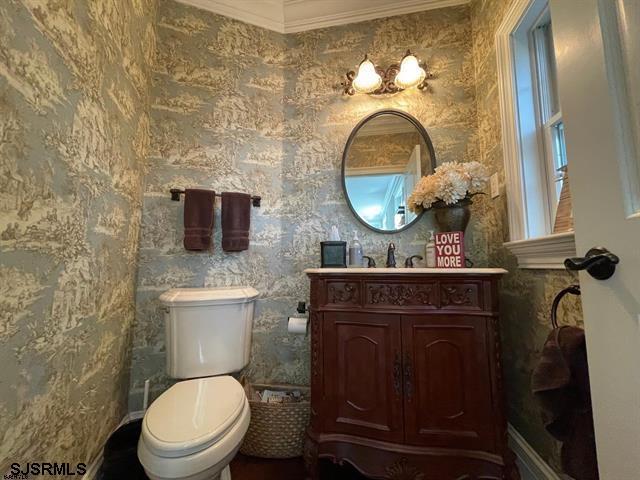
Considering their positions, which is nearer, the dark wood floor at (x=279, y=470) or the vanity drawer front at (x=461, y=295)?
the vanity drawer front at (x=461, y=295)

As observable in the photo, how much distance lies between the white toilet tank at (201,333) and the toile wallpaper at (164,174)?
0.27 metres

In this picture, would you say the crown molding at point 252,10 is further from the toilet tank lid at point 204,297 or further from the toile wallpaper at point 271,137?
the toilet tank lid at point 204,297

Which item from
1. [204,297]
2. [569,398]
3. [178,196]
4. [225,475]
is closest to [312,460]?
[225,475]

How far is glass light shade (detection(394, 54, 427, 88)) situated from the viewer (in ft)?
5.53

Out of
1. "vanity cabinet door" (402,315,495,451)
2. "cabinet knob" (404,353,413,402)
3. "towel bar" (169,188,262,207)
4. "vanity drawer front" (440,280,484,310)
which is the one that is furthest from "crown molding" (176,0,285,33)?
"cabinet knob" (404,353,413,402)

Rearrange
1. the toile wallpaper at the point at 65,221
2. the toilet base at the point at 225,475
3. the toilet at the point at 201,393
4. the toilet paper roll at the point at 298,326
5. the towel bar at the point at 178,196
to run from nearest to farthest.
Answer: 1. the toile wallpaper at the point at 65,221
2. the toilet at the point at 201,393
3. the toilet base at the point at 225,475
4. the toilet paper roll at the point at 298,326
5. the towel bar at the point at 178,196

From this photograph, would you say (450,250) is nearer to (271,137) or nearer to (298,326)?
(298,326)

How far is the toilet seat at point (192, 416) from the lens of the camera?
91 centimetres

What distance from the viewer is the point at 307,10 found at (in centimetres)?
185

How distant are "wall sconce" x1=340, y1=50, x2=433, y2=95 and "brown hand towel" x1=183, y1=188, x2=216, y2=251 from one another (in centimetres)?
113

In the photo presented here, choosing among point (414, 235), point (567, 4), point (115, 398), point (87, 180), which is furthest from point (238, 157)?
point (567, 4)

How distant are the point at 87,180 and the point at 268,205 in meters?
0.90

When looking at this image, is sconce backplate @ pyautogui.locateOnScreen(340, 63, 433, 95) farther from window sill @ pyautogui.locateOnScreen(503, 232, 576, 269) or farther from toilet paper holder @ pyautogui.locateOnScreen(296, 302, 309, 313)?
toilet paper holder @ pyautogui.locateOnScreen(296, 302, 309, 313)

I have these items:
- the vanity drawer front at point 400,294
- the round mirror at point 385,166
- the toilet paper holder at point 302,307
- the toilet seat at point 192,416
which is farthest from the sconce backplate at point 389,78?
the toilet seat at point 192,416
